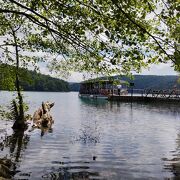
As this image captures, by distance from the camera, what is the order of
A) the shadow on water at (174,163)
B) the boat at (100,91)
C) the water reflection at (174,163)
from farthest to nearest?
the boat at (100,91), the water reflection at (174,163), the shadow on water at (174,163)

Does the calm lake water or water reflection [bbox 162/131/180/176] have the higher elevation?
the calm lake water

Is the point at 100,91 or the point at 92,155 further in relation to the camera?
the point at 100,91

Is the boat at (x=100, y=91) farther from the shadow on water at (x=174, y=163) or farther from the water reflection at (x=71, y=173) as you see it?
the water reflection at (x=71, y=173)

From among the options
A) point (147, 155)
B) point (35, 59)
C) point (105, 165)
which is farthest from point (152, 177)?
point (35, 59)

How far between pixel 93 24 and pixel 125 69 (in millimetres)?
1977

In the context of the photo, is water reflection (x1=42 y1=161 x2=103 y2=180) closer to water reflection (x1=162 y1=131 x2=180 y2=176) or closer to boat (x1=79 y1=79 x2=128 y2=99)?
water reflection (x1=162 y1=131 x2=180 y2=176)

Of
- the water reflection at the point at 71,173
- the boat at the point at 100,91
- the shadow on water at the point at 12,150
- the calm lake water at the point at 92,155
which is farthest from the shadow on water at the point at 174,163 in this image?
the boat at the point at 100,91

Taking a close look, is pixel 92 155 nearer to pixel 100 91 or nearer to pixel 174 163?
pixel 174 163

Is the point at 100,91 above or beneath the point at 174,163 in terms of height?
above

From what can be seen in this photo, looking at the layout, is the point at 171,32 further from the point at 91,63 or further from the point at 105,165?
the point at 105,165

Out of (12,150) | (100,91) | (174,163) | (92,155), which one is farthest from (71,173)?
(100,91)

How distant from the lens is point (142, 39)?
11242 millimetres

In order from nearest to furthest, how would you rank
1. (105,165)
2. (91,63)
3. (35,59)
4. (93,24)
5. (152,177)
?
(93,24), (91,63), (152,177), (105,165), (35,59)

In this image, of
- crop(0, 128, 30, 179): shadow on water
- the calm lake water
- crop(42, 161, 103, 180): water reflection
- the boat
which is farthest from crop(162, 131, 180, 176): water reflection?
the boat
